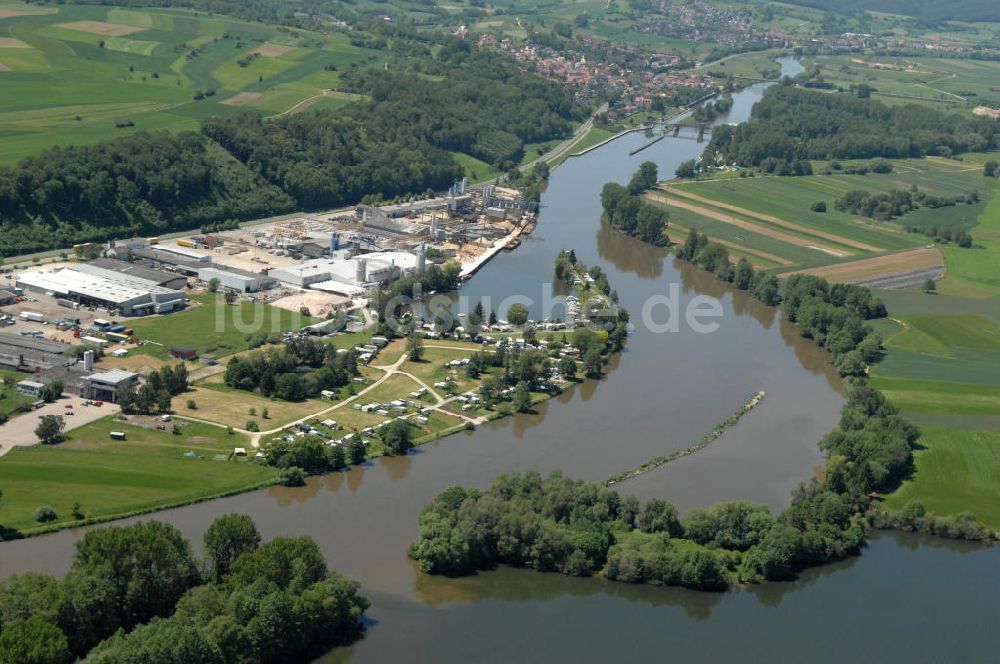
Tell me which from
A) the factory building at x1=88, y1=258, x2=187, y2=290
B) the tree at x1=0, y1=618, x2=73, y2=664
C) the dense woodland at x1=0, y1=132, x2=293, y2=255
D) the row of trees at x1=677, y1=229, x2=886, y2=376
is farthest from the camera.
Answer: the dense woodland at x1=0, y1=132, x2=293, y2=255

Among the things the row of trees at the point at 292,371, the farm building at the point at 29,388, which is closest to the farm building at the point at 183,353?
the row of trees at the point at 292,371

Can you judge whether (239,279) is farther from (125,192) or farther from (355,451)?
(355,451)

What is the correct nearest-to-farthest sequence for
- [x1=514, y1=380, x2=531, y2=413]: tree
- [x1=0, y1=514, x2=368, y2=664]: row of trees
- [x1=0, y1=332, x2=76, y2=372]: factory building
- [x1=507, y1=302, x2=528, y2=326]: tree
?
[x1=0, y1=514, x2=368, y2=664]: row of trees < [x1=0, y1=332, x2=76, y2=372]: factory building < [x1=514, y1=380, x2=531, y2=413]: tree < [x1=507, y1=302, x2=528, y2=326]: tree

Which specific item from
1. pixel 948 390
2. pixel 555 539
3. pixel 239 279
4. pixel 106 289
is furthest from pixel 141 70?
pixel 555 539

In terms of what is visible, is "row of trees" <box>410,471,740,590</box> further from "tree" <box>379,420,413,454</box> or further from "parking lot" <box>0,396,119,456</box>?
"parking lot" <box>0,396,119,456</box>

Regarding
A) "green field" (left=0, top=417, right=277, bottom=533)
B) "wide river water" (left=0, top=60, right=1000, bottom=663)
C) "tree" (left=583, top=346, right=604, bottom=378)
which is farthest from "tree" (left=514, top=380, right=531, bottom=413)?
"green field" (left=0, top=417, right=277, bottom=533)

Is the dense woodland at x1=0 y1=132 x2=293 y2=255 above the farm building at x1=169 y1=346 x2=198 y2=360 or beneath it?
above

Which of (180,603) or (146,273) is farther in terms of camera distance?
(146,273)
